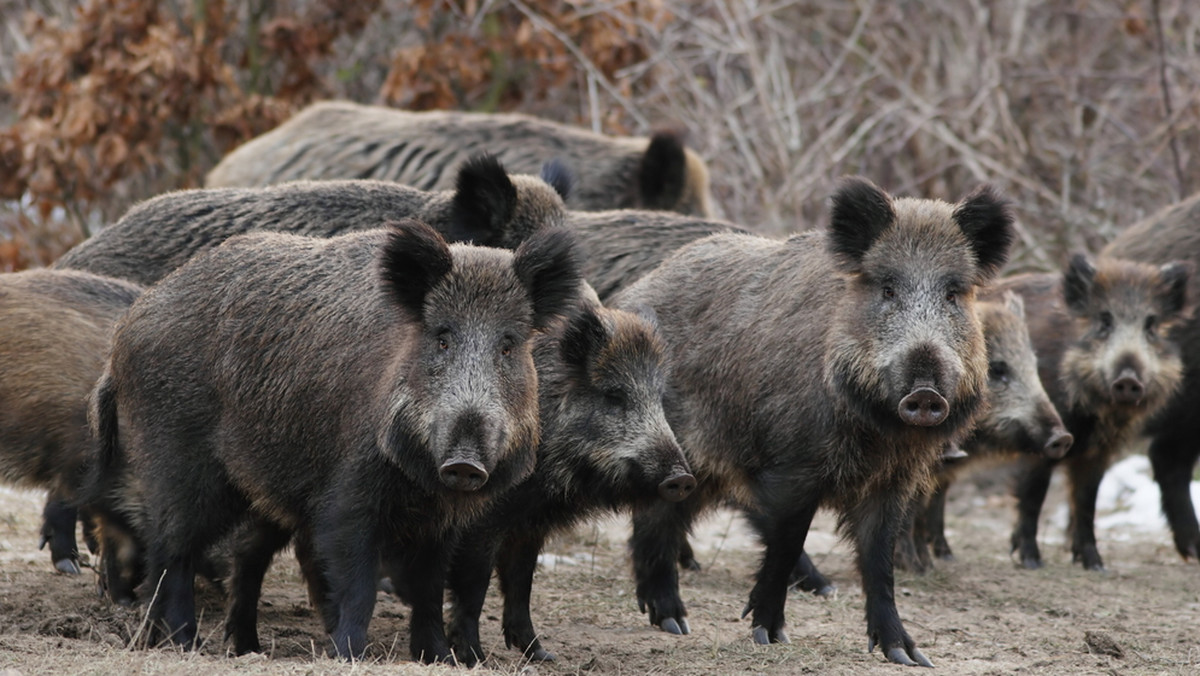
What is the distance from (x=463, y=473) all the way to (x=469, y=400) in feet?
0.75

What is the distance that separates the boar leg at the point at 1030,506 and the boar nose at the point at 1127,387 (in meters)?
0.53

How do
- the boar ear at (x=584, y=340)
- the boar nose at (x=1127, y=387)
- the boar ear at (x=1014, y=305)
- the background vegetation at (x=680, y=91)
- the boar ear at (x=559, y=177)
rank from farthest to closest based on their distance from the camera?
the background vegetation at (x=680, y=91) → the boar nose at (x=1127, y=387) → the boar ear at (x=1014, y=305) → the boar ear at (x=559, y=177) → the boar ear at (x=584, y=340)

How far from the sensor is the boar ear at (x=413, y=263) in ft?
14.4

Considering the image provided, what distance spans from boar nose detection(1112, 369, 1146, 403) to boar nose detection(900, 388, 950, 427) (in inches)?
131

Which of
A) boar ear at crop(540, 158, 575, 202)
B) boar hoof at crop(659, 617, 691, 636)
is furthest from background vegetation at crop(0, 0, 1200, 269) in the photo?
boar hoof at crop(659, 617, 691, 636)

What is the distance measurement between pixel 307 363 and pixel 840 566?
3.84m

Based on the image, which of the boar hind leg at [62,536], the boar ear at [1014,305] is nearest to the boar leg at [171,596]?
the boar hind leg at [62,536]

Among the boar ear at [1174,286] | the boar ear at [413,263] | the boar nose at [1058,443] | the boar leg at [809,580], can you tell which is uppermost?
the boar ear at [1174,286]

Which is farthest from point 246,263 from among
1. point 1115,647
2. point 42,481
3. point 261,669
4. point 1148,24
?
point 1148,24

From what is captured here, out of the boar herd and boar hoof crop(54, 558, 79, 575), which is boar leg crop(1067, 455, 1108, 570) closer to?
the boar herd

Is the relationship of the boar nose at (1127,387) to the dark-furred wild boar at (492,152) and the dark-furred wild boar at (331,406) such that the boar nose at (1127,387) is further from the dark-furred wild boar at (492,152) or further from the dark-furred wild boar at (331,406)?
the dark-furred wild boar at (331,406)

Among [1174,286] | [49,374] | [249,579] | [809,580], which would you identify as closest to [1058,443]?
[809,580]

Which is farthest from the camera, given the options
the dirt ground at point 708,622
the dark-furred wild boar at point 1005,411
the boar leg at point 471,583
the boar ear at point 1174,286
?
the boar ear at point 1174,286

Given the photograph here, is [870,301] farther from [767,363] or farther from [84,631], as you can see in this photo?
[84,631]
